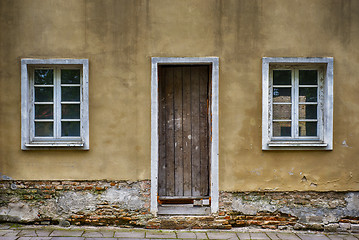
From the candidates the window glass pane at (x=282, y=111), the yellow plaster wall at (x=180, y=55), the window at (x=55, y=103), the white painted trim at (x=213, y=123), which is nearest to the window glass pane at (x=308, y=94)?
the window glass pane at (x=282, y=111)

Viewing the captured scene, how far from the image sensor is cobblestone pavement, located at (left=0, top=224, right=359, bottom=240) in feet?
13.5

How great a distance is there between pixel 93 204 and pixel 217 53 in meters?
3.30

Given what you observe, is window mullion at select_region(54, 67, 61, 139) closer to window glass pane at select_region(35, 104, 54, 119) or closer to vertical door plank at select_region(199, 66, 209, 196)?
window glass pane at select_region(35, 104, 54, 119)

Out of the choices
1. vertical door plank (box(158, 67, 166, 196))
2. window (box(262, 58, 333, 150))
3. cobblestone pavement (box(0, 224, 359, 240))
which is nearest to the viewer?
cobblestone pavement (box(0, 224, 359, 240))

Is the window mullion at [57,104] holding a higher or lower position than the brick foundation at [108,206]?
higher

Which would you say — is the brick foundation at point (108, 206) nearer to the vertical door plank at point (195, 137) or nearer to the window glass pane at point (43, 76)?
the vertical door plank at point (195, 137)

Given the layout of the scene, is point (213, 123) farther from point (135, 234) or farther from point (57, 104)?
point (57, 104)

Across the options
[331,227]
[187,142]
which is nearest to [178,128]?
[187,142]

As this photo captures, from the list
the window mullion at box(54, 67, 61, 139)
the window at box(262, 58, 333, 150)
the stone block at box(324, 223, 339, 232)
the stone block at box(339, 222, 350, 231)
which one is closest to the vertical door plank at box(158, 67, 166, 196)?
the window mullion at box(54, 67, 61, 139)

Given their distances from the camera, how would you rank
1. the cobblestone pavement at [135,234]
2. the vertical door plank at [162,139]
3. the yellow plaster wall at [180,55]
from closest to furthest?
1. the cobblestone pavement at [135,234]
2. the yellow plaster wall at [180,55]
3. the vertical door plank at [162,139]

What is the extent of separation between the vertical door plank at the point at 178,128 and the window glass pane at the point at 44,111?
218 cm

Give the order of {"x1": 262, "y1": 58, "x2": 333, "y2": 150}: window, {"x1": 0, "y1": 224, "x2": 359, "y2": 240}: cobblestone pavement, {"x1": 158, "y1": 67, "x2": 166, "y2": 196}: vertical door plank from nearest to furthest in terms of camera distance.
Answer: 1. {"x1": 0, "y1": 224, "x2": 359, "y2": 240}: cobblestone pavement
2. {"x1": 262, "y1": 58, "x2": 333, "y2": 150}: window
3. {"x1": 158, "y1": 67, "x2": 166, "y2": 196}: vertical door plank

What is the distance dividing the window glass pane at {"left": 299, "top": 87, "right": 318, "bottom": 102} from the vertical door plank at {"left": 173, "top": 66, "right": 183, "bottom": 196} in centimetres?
212

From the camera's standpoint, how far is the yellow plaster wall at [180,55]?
4426mm
